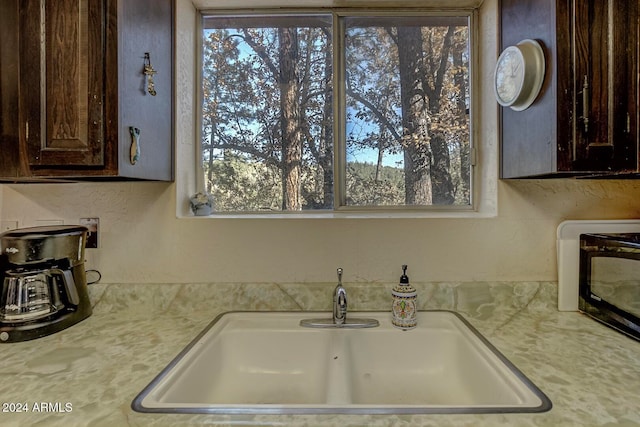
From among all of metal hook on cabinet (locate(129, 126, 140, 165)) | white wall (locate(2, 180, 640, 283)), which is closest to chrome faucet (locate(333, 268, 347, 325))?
white wall (locate(2, 180, 640, 283))

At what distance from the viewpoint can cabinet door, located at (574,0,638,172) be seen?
0.83 m

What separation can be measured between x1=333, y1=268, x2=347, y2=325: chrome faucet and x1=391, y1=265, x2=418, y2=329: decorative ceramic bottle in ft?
0.57

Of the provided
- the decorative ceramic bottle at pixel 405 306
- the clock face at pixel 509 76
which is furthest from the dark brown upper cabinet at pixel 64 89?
the clock face at pixel 509 76

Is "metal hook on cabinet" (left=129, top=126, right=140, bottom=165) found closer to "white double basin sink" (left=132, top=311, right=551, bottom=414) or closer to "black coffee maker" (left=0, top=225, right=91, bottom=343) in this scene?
"black coffee maker" (left=0, top=225, right=91, bottom=343)

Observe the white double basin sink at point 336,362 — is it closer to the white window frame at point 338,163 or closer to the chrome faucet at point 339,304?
the chrome faucet at point 339,304

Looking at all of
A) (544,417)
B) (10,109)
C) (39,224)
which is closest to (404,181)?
(544,417)

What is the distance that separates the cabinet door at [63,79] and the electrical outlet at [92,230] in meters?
0.40

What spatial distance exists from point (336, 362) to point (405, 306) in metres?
0.31

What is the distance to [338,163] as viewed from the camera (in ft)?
4.43

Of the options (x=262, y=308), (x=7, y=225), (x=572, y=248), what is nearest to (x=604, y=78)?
(x=572, y=248)

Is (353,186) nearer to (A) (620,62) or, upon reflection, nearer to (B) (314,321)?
(B) (314,321)

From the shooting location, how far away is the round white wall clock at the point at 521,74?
895 mm

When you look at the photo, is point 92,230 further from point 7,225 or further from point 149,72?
point 149,72

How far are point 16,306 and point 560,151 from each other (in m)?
1.60
